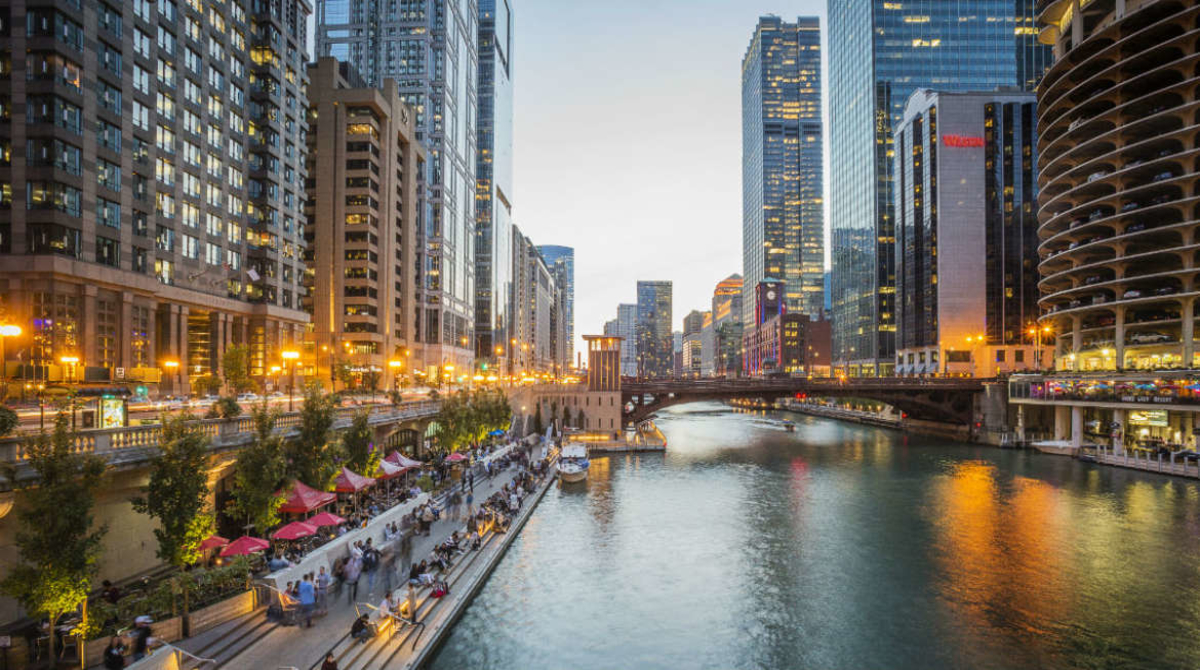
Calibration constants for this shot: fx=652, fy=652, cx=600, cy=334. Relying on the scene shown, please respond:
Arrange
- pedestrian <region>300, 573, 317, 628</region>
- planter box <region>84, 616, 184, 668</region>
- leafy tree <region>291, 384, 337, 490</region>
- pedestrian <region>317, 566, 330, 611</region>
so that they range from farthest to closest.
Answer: leafy tree <region>291, 384, 337, 490</region> < pedestrian <region>317, 566, 330, 611</region> < pedestrian <region>300, 573, 317, 628</region> < planter box <region>84, 616, 184, 668</region>

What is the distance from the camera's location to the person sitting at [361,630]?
19.7m

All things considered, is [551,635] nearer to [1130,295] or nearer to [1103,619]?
[1103,619]

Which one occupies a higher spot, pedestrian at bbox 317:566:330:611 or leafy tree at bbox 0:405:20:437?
leafy tree at bbox 0:405:20:437

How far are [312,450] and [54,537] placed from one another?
1483 centimetres

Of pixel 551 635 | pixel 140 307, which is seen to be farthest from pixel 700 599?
pixel 140 307

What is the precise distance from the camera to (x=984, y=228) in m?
136

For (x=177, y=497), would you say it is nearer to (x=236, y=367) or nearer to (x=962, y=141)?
(x=236, y=367)

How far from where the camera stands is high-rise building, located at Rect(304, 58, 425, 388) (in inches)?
4131

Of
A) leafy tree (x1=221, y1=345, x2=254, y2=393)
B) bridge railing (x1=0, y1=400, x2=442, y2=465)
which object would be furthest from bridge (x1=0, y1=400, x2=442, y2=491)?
leafy tree (x1=221, y1=345, x2=254, y2=393)

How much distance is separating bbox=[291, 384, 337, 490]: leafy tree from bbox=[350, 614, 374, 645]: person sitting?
12553mm

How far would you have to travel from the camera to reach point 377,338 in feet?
352

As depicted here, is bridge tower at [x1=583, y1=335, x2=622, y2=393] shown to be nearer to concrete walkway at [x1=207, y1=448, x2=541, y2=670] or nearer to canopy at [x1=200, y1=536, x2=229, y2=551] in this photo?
concrete walkway at [x1=207, y1=448, x2=541, y2=670]

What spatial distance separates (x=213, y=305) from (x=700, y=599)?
6528 cm

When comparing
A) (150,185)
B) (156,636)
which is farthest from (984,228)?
(156,636)
